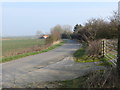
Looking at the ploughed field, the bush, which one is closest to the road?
the bush

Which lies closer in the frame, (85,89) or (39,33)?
(85,89)

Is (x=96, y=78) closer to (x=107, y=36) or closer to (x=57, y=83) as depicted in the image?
(x=57, y=83)

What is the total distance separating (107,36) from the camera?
804 inches

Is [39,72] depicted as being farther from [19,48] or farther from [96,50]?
[19,48]

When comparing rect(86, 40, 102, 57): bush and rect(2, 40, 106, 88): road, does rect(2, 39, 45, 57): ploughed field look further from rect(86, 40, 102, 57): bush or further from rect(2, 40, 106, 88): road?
rect(86, 40, 102, 57): bush

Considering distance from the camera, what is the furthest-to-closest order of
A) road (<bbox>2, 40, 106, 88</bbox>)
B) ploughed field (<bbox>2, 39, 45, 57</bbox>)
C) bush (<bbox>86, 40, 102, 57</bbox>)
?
ploughed field (<bbox>2, 39, 45, 57</bbox>), bush (<bbox>86, 40, 102, 57</bbox>), road (<bbox>2, 40, 106, 88</bbox>)

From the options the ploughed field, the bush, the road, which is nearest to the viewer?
the road

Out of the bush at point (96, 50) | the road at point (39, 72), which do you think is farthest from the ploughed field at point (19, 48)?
the bush at point (96, 50)

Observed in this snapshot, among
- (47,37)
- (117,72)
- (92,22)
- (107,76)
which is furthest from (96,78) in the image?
(47,37)

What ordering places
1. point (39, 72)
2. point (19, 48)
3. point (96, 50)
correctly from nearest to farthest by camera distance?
1. point (39, 72)
2. point (96, 50)
3. point (19, 48)

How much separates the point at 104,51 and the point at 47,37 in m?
20.8

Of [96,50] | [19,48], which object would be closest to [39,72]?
[96,50]

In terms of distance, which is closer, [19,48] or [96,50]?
[96,50]

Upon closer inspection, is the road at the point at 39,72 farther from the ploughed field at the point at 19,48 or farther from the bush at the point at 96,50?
the ploughed field at the point at 19,48
